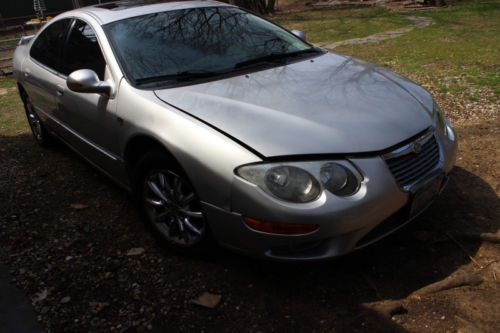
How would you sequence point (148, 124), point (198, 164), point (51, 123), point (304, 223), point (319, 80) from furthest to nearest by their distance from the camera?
point (51, 123) < point (319, 80) < point (148, 124) < point (198, 164) < point (304, 223)

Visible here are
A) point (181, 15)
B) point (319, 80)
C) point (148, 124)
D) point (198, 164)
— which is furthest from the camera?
point (181, 15)

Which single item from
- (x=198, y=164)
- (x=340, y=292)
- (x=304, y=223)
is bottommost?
(x=340, y=292)

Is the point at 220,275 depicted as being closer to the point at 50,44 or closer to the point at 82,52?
the point at 82,52

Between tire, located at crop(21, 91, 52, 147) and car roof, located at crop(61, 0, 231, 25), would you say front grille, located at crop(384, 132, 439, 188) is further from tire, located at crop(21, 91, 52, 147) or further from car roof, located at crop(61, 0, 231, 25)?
tire, located at crop(21, 91, 52, 147)

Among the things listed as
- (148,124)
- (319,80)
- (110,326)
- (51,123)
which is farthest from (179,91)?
(51,123)

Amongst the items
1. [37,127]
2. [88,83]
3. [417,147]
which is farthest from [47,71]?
[417,147]

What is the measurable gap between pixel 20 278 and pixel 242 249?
4.92ft

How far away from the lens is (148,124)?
2748 millimetres

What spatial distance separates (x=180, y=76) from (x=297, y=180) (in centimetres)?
125

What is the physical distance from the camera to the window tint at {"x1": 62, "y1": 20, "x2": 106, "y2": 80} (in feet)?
10.9

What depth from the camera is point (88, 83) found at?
119 inches

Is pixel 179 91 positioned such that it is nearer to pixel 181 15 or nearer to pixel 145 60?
pixel 145 60

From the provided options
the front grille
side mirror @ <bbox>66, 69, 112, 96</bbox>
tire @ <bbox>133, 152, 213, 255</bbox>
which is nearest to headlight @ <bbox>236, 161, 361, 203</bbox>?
the front grille

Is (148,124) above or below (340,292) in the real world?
above
